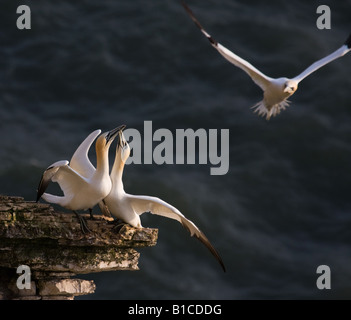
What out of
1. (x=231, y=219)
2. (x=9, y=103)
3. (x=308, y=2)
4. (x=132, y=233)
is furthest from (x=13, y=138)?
(x=132, y=233)

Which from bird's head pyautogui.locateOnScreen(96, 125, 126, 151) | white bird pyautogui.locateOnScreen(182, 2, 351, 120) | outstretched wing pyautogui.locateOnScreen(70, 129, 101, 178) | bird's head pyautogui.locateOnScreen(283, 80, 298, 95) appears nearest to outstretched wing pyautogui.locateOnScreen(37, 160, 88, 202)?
bird's head pyautogui.locateOnScreen(96, 125, 126, 151)

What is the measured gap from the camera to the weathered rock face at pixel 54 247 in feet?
50.2

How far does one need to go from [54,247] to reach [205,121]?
2787 cm

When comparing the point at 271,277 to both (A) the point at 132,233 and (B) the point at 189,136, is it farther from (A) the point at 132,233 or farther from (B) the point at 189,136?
(A) the point at 132,233

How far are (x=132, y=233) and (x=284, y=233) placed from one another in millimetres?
24832

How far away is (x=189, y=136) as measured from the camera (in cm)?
4447

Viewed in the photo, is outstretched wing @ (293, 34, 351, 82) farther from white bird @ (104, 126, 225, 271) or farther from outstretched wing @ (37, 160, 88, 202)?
outstretched wing @ (37, 160, 88, 202)

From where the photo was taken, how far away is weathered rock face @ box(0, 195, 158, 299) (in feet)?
50.2

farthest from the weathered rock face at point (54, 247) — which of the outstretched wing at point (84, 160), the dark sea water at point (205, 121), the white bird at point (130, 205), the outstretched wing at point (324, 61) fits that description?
the dark sea water at point (205, 121)

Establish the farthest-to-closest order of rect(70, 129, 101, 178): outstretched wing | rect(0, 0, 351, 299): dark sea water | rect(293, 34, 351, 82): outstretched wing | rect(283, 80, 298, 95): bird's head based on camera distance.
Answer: rect(0, 0, 351, 299): dark sea water → rect(293, 34, 351, 82): outstretched wing → rect(283, 80, 298, 95): bird's head → rect(70, 129, 101, 178): outstretched wing

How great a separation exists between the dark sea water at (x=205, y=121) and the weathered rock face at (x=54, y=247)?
2070cm

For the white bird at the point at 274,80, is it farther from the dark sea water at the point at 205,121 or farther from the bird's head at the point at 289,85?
the dark sea water at the point at 205,121

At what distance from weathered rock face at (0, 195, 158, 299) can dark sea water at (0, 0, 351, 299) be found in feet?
67.9

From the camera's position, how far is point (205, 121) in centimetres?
4334
